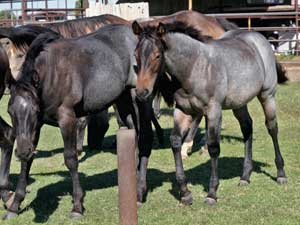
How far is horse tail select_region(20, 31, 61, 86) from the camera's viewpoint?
532 cm

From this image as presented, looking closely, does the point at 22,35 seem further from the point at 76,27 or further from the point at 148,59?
the point at 76,27

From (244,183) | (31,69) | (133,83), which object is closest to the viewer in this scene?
(31,69)

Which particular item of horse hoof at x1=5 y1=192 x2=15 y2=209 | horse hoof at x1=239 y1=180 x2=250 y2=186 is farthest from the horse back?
horse hoof at x1=239 y1=180 x2=250 y2=186

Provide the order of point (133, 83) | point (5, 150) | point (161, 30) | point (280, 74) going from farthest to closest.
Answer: point (280, 74), point (133, 83), point (5, 150), point (161, 30)

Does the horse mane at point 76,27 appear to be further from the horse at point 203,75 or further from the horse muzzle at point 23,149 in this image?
the horse muzzle at point 23,149

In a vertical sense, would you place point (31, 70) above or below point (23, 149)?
above

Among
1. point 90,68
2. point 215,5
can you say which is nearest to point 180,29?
point 90,68

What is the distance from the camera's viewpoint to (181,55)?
19.5ft

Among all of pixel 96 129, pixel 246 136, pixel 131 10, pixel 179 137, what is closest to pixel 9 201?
pixel 179 137

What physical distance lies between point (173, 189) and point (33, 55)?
2.38 meters

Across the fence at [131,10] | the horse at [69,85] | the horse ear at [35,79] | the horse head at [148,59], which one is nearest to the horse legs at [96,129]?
the horse at [69,85]

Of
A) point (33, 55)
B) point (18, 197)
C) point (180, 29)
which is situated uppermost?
point (180, 29)

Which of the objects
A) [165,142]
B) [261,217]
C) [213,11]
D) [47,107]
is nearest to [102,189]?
[47,107]

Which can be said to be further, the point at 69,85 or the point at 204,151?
the point at 204,151
